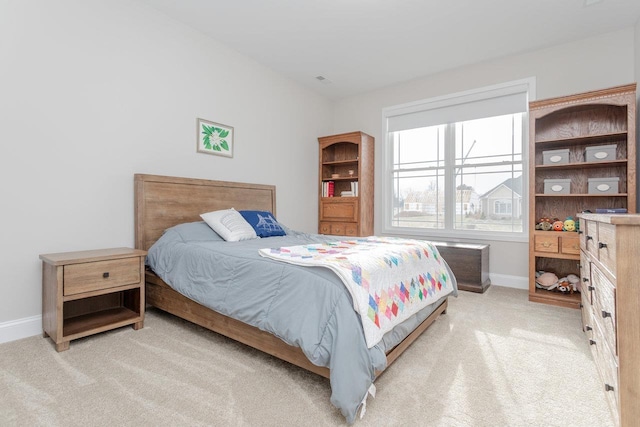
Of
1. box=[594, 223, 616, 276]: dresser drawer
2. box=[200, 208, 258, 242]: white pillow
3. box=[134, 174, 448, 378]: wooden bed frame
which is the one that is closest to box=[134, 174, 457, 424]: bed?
box=[134, 174, 448, 378]: wooden bed frame

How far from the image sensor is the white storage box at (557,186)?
3.17 m

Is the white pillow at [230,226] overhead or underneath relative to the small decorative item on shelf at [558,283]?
overhead

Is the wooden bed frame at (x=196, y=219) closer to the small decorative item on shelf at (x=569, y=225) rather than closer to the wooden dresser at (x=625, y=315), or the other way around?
the wooden dresser at (x=625, y=315)

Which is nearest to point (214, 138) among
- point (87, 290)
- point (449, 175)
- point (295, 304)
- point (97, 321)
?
point (87, 290)

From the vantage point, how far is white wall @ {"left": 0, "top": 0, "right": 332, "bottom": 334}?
2.20 metres

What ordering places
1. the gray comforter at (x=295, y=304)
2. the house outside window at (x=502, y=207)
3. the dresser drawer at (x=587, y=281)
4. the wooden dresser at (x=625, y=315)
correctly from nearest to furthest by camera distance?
1. the wooden dresser at (x=625, y=315)
2. the gray comforter at (x=295, y=304)
3. the dresser drawer at (x=587, y=281)
4. the house outside window at (x=502, y=207)

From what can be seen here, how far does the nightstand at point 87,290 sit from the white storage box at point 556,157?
3.87 m

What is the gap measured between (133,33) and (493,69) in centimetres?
389

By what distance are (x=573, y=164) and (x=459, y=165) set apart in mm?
1288

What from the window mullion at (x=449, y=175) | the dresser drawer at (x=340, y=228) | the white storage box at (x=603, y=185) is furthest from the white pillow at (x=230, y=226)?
the white storage box at (x=603, y=185)

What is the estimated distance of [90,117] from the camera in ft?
8.33

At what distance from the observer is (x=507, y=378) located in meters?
1.75

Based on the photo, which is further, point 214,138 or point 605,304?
point 214,138

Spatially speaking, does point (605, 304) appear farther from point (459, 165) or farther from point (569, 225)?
point (459, 165)
